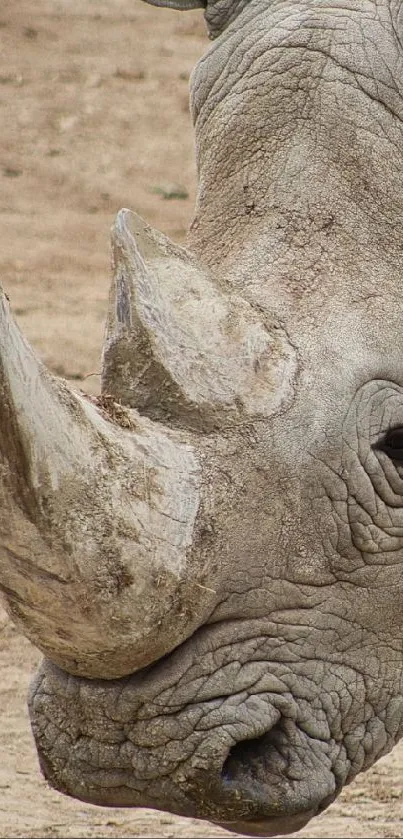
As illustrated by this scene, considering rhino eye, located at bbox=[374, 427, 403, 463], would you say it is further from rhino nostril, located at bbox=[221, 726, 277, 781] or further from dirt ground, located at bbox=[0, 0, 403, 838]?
dirt ground, located at bbox=[0, 0, 403, 838]

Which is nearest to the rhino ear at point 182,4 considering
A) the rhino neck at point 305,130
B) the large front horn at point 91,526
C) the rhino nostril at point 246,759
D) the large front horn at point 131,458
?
the rhino neck at point 305,130

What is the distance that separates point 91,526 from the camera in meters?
3.64

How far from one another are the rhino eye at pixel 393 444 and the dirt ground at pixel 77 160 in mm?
2334

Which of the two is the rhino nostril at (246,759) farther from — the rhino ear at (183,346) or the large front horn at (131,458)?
the rhino ear at (183,346)

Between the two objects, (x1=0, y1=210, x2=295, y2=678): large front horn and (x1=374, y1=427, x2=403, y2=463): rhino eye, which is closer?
(x1=0, y1=210, x2=295, y2=678): large front horn

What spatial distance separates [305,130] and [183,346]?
835mm

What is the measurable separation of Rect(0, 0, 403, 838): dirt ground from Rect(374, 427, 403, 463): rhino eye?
7.66 feet

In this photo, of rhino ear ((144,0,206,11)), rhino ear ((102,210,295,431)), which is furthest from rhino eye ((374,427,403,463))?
rhino ear ((144,0,206,11))

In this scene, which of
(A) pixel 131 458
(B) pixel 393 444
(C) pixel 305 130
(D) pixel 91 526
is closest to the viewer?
(D) pixel 91 526

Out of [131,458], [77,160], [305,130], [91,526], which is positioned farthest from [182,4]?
[77,160]

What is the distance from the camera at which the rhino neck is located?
4.53 meters

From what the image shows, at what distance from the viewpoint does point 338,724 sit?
4324 millimetres

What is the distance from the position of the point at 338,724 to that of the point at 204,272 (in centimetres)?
103

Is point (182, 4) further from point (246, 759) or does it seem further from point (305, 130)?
point (246, 759)
